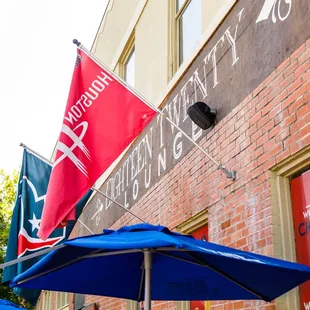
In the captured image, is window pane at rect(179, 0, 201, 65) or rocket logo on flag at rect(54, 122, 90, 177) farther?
window pane at rect(179, 0, 201, 65)

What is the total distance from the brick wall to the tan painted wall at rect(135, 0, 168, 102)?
2160 millimetres

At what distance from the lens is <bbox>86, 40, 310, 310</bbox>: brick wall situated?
13.8 feet

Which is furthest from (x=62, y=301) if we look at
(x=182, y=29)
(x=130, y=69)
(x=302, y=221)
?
(x=302, y=221)

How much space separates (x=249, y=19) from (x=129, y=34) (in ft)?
18.1

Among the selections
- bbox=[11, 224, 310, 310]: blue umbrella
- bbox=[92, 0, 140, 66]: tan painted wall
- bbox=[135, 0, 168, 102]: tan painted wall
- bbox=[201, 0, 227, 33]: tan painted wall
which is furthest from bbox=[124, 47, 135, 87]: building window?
bbox=[11, 224, 310, 310]: blue umbrella

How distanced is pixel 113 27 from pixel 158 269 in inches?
A: 327

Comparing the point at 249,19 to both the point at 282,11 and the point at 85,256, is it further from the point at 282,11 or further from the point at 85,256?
the point at 85,256

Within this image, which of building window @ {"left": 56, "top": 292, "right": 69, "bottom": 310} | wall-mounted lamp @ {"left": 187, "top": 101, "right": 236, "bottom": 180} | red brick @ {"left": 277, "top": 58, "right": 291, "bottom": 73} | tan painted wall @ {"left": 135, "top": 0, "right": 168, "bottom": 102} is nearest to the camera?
red brick @ {"left": 277, "top": 58, "right": 291, "bottom": 73}

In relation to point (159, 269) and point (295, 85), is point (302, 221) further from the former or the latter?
point (159, 269)

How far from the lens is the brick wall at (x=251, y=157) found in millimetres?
4199

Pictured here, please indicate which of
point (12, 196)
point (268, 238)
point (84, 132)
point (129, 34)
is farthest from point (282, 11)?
point (12, 196)

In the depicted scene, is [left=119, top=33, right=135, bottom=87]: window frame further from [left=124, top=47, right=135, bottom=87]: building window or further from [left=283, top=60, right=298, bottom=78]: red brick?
[left=283, top=60, right=298, bottom=78]: red brick

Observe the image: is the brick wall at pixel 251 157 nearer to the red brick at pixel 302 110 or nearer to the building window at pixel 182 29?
the red brick at pixel 302 110

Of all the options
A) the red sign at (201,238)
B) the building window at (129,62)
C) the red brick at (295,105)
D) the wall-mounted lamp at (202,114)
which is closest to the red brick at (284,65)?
the red brick at (295,105)
